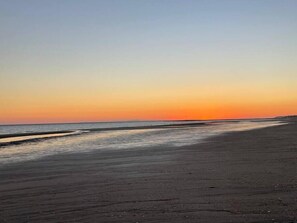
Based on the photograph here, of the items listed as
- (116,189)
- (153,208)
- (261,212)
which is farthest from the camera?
(116,189)

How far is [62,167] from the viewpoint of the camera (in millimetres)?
16938

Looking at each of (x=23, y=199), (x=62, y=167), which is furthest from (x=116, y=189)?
(x=62, y=167)

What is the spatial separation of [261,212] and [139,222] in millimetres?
2443

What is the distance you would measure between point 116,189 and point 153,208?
8.99ft

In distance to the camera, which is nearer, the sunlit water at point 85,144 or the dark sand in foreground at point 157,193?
the dark sand in foreground at point 157,193

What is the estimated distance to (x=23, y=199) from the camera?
9.86 metres

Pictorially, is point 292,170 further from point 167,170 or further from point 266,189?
point 167,170

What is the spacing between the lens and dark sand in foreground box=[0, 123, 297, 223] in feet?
25.0

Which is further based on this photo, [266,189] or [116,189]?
[116,189]

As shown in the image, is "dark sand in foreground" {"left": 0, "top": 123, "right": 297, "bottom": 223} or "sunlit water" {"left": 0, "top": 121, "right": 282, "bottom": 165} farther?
"sunlit water" {"left": 0, "top": 121, "right": 282, "bottom": 165}

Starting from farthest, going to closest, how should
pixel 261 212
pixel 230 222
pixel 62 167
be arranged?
pixel 62 167 → pixel 261 212 → pixel 230 222

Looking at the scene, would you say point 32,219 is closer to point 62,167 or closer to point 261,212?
point 261,212

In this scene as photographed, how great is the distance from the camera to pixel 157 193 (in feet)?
31.9

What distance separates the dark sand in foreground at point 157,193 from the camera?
7625 millimetres
